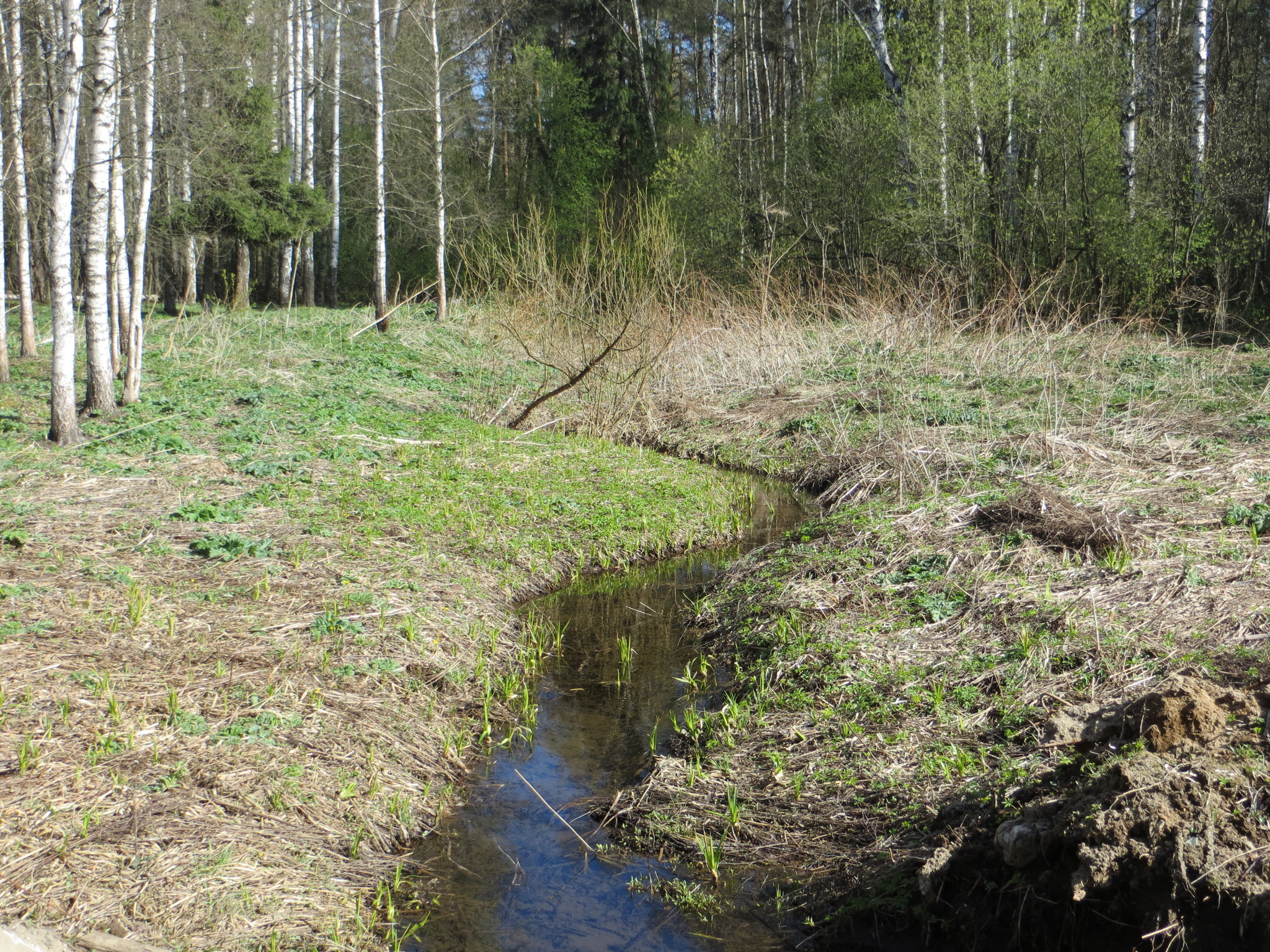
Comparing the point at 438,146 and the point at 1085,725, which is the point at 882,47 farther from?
the point at 1085,725

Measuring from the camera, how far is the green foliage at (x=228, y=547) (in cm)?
562

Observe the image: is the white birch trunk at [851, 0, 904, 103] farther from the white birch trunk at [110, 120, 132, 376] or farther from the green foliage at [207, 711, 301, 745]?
the green foliage at [207, 711, 301, 745]

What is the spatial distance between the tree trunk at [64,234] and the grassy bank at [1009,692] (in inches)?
211

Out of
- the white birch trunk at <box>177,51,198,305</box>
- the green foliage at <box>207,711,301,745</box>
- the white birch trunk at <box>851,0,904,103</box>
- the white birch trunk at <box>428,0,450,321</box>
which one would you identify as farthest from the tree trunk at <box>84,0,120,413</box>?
the white birch trunk at <box>851,0,904,103</box>

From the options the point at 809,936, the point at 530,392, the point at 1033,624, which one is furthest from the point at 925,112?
the point at 809,936

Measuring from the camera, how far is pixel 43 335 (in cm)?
1717

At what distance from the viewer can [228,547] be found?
18.8ft

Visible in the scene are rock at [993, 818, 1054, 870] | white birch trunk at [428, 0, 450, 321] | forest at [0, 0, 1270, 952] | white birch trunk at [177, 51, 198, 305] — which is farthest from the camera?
white birch trunk at [428, 0, 450, 321]

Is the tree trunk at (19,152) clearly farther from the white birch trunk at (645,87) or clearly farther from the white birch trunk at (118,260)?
the white birch trunk at (645,87)

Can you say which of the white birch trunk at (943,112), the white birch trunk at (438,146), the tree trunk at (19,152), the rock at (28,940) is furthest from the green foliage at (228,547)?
the white birch trunk at (943,112)

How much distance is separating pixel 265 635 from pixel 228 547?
1.21 metres

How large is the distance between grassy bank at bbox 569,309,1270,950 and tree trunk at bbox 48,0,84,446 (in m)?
5.35

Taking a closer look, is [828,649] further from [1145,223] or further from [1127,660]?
[1145,223]

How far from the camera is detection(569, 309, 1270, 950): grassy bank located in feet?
8.95
